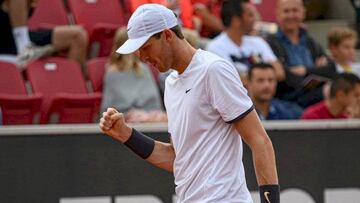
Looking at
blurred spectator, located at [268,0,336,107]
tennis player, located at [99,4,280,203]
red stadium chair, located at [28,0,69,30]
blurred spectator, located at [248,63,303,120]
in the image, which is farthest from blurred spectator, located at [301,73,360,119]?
tennis player, located at [99,4,280,203]

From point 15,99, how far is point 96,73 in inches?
35.1

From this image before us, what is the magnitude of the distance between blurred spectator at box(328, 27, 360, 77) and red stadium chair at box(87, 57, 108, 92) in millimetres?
2363

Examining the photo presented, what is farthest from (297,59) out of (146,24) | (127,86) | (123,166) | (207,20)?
(146,24)

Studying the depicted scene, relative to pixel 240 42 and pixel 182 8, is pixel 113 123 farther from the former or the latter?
pixel 182 8

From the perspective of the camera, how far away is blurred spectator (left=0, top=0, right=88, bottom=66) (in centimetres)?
866

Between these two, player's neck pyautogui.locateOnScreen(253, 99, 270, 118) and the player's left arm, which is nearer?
the player's left arm

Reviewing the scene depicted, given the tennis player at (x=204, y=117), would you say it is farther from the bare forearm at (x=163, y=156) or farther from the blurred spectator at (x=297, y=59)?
the blurred spectator at (x=297, y=59)

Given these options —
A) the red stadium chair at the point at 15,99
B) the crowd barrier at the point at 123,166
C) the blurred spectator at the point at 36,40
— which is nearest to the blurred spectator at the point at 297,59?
the blurred spectator at the point at 36,40

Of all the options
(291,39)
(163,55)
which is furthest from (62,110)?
(163,55)

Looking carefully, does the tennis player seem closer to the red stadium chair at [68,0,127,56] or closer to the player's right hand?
the player's right hand

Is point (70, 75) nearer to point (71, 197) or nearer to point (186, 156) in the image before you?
point (71, 197)

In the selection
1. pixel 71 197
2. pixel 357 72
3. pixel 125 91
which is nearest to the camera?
pixel 71 197

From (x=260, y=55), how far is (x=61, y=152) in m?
2.89

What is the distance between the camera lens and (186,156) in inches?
175
